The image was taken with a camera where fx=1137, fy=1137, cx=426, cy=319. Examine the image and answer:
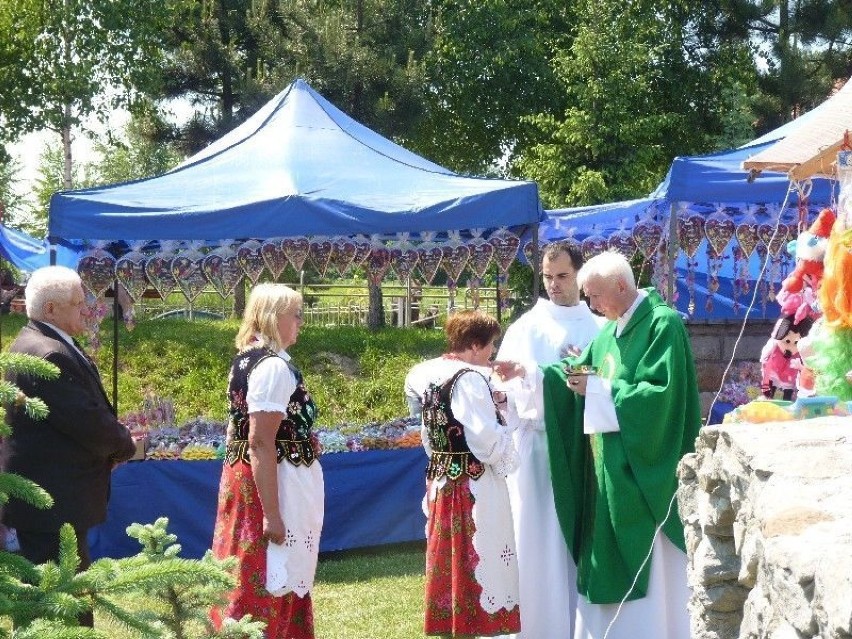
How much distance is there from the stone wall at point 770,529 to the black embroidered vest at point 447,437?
1.47 metres

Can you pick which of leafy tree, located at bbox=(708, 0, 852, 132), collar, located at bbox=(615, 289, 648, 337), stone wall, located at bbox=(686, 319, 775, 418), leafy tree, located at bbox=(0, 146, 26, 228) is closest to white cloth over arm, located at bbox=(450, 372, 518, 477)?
collar, located at bbox=(615, 289, 648, 337)

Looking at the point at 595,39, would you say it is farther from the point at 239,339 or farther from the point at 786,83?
the point at 239,339

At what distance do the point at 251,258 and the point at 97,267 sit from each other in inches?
37.6

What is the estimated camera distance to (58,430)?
13.4ft

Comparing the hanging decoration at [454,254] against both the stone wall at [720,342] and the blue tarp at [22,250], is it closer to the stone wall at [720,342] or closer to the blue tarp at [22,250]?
the stone wall at [720,342]

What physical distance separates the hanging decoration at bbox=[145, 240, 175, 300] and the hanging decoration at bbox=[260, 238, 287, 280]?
0.58 meters

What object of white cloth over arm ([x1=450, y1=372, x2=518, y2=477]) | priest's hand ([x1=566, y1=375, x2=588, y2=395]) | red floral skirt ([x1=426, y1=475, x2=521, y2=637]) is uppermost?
priest's hand ([x1=566, y1=375, x2=588, y2=395])

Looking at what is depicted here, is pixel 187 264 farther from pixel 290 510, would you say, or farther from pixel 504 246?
pixel 290 510

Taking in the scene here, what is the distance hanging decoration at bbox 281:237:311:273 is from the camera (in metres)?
7.23

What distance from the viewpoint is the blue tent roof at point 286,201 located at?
6488 millimetres

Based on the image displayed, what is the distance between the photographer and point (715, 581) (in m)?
2.98

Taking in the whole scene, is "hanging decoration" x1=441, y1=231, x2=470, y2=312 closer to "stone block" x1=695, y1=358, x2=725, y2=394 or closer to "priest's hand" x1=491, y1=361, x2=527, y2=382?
"priest's hand" x1=491, y1=361, x2=527, y2=382

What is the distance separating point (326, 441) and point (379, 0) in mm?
14767

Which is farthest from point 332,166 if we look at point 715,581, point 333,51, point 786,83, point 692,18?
point 692,18
